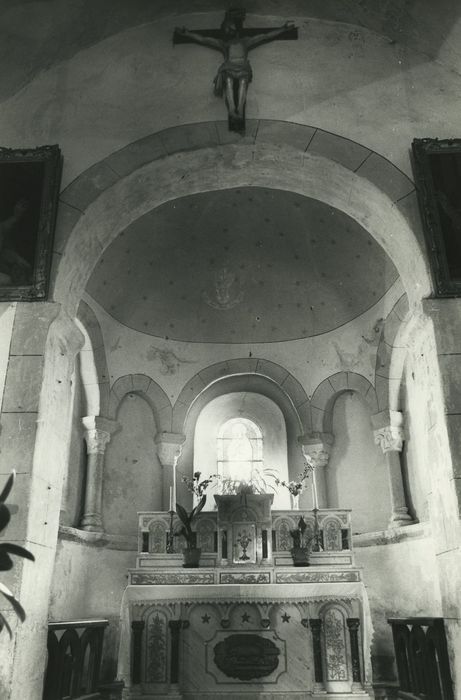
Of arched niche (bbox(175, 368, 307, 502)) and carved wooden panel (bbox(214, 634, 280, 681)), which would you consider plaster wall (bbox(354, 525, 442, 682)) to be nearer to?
arched niche (bbox(175, 368, 307, 502))

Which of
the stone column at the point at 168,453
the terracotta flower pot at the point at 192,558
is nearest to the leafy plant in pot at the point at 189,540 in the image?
the terracotta flower pot at the point at 192,558

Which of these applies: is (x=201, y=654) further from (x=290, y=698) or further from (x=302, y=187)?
(x=302, y=187)

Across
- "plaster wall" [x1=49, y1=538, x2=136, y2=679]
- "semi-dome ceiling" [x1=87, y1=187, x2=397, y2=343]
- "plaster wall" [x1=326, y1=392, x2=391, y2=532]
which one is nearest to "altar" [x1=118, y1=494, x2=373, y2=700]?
"plaster wall" [x1=49, y1=538, x2=136, y2=679]

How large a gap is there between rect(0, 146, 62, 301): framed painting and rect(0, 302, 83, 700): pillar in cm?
23

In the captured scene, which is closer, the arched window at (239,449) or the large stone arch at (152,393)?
the large stone arch at (152,393)

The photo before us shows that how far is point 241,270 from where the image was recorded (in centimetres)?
1027

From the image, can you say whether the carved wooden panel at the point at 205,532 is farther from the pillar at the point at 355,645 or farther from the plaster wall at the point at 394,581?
the plaster wall at the point at 394,581

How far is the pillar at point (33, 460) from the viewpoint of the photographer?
4457 millimetres

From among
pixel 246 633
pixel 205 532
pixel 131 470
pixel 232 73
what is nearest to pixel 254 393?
pixel 131 470

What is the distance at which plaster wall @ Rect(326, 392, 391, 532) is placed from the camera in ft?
30.2

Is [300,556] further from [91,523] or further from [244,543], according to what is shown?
[91,523]

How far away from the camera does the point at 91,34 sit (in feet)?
21.1

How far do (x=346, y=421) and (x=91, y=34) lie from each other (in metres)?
6.58

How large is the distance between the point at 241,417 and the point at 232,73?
242 inches
